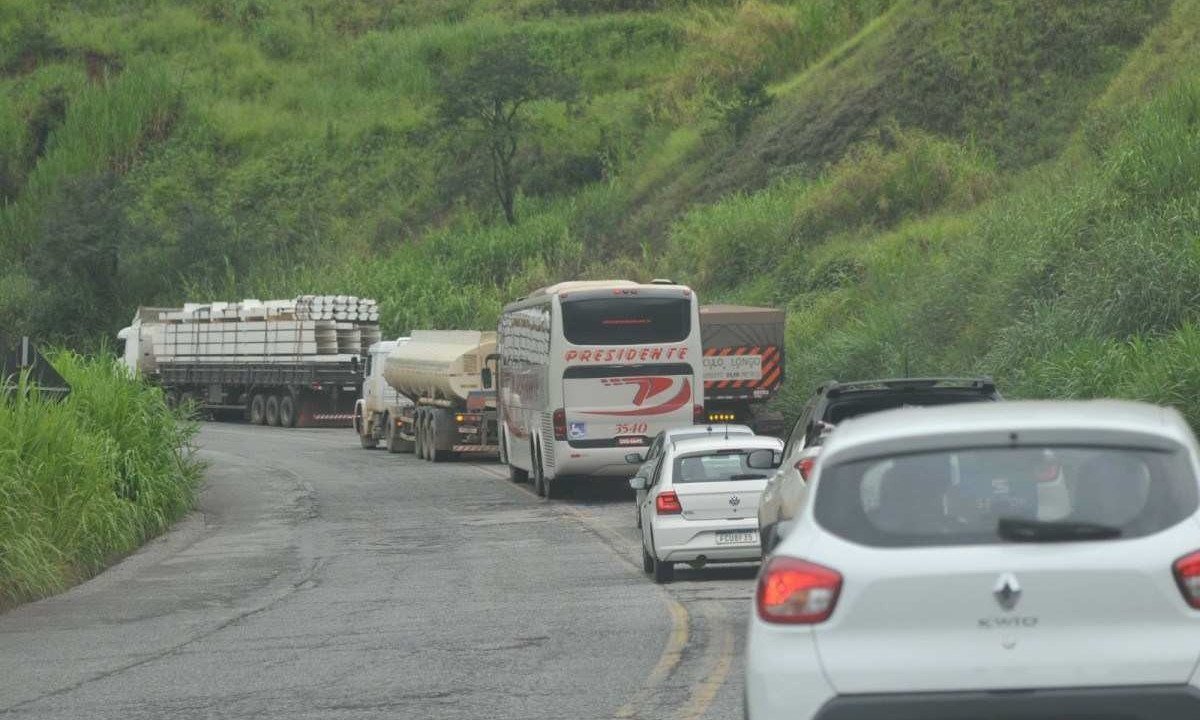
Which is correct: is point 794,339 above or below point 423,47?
below

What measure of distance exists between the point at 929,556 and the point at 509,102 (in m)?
72.0

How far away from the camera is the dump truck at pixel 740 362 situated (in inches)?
1443

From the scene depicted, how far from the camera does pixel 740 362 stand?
36781mm

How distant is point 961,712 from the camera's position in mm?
6734

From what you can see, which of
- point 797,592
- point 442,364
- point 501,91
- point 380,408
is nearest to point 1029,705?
→ point 797,592

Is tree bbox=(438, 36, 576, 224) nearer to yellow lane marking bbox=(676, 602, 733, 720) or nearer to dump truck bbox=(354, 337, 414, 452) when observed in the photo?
dump truck bbox=(354, 337, 414, 452)

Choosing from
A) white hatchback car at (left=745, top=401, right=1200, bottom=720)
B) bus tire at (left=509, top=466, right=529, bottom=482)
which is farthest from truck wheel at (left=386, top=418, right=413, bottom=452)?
white hatchback car at (left=745, top=401, right=1200, bottom=720)

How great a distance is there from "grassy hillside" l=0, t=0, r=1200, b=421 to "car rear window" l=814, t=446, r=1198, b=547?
606 inches

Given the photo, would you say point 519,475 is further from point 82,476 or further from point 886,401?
point 886,401

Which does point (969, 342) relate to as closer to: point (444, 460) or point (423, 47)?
point (444, 460)

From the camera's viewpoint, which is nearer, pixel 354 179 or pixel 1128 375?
Answer: pixel 1128 375

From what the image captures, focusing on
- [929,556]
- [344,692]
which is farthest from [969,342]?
[929,556]

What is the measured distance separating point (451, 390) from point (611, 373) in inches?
384

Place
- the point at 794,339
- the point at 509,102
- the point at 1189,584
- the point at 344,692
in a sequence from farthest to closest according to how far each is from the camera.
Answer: the point at 509,102
the point at 794,339
the point at 344,692
the point at 1189,584
